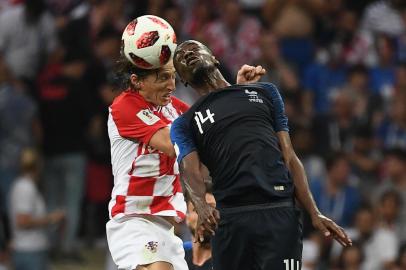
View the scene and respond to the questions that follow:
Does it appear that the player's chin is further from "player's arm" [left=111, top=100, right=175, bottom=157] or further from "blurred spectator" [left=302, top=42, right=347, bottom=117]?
"blurred spectator" [left=302, top=42, right=347, bottom=117]

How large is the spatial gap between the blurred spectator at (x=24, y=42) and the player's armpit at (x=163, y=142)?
21.0 ft

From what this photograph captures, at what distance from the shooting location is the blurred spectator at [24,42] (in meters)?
13.3

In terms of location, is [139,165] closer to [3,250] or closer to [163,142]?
[163,142]

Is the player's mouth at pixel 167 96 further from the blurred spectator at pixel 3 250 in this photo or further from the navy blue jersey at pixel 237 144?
the blurred spectator at pixel 3 250

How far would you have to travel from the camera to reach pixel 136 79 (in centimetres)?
727

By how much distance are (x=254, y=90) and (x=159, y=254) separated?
1.20 m

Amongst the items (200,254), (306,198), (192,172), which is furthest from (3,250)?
(306,198)

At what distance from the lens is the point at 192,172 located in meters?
6.57

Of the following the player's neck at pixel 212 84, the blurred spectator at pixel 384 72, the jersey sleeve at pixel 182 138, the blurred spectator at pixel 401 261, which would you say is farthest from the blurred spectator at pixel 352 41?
the jersey sleeve at pixel 182 138

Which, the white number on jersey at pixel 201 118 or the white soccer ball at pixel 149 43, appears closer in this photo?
the white number on jersey at pixel 201 118

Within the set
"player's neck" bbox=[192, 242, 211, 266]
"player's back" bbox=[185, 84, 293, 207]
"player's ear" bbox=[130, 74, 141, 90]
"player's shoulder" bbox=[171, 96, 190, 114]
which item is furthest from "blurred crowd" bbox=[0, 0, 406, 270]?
"player's back" bbox=[185, 84, 293, 207]

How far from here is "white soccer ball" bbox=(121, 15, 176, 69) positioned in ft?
23.4

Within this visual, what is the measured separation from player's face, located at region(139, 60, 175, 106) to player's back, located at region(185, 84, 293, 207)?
62 cm

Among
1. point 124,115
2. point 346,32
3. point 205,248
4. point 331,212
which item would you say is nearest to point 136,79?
point 124,115
